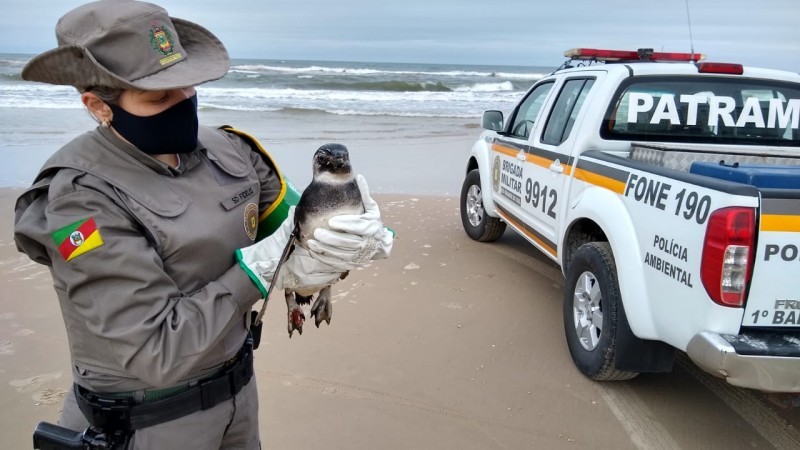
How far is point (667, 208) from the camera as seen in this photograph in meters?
2.74

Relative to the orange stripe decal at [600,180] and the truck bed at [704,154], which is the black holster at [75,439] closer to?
the orange stripe decal at [600,180]

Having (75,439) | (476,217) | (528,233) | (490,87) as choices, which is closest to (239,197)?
(75,439)

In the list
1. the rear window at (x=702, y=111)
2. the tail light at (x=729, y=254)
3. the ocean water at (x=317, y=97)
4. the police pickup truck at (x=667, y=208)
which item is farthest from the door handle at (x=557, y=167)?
the ocean water at (x=317, y=97)

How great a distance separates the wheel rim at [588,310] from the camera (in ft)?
11.3

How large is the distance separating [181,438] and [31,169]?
955cm

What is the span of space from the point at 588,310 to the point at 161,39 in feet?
9.52

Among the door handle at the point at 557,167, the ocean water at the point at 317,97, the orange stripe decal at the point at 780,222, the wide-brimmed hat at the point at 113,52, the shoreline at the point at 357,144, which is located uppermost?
the wide-brimmed hat at the point at 113,52

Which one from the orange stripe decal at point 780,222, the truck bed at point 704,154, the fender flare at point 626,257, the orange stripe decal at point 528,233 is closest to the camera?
the orange stripe decal at point 780,222

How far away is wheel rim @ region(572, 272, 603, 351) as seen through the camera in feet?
11.3

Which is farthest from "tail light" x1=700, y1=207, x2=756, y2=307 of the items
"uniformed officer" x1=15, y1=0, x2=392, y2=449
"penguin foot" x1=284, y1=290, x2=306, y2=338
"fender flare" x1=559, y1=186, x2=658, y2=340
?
"penguin foot" x1=284, y1=290, x2=306, y2=338

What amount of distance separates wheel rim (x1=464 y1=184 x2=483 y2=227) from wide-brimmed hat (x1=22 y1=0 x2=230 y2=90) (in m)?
→ 4.87

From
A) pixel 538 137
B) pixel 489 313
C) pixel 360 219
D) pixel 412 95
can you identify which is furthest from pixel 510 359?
pixel 412 95

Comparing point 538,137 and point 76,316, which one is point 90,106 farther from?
point 538,137

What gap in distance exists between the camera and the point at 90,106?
150 cm
